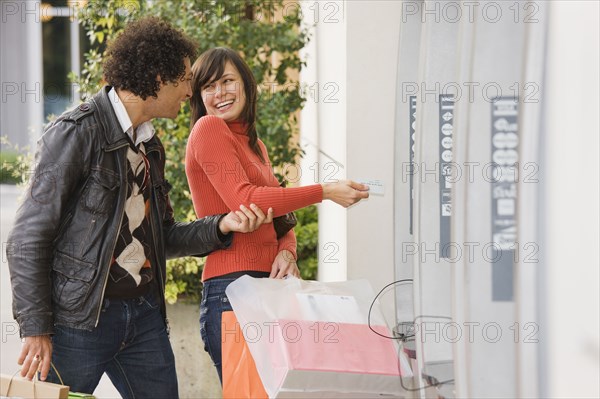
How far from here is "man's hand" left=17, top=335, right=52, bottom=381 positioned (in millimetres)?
2303

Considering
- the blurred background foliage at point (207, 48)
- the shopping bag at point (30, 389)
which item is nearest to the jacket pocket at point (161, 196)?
the shopping bag at point (30, 389)

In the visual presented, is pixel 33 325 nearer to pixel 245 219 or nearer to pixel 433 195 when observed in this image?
pixel 245 219

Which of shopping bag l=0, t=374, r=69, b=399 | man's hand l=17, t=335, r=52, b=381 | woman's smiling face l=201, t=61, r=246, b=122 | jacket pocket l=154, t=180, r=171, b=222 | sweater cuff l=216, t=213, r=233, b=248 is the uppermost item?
woman's smiling face l=201, t=61, r=246, b=122

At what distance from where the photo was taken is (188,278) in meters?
4.88

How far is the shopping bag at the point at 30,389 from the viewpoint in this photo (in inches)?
85.8

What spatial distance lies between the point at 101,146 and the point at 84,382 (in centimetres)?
67

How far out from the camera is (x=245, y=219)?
2.67 meters

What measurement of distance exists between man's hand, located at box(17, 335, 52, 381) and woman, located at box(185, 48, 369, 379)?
571mm

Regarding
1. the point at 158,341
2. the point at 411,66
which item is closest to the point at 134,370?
the point at 158,341

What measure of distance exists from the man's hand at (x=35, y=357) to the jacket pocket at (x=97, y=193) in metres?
0.37

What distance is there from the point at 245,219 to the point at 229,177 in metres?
0.14

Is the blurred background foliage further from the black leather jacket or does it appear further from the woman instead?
the black leather jacket

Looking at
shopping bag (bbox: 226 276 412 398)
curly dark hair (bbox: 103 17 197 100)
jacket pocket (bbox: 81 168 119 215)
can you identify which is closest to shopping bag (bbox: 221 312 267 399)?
shopping bag (bbox: 226 276 412 398)

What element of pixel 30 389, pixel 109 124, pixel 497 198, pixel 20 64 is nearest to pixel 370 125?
pixel 109 124
